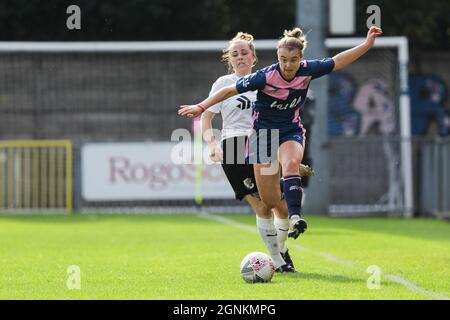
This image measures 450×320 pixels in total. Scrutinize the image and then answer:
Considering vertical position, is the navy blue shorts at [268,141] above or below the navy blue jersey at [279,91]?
below

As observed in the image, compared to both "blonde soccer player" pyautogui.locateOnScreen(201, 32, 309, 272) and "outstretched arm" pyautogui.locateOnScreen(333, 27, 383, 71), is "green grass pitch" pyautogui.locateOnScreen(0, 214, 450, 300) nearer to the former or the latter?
"blonde soccer player" pyautogui.locateOnScreen(201, 32, 309, 272)

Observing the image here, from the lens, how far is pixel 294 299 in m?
8.70

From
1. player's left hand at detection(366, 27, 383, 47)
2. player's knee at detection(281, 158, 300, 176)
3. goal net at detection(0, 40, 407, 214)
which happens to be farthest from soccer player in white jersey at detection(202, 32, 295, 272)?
goal net at detection(0, 40, 407, 214)

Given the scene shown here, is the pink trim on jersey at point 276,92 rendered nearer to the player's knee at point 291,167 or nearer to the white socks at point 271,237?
the player's knee at point 291,167

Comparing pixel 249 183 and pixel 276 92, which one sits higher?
pixel 276 92

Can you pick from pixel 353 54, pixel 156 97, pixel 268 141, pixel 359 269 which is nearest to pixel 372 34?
pixel 353 54

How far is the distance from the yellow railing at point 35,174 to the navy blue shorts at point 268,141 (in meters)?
14.5

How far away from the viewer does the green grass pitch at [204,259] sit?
936cm

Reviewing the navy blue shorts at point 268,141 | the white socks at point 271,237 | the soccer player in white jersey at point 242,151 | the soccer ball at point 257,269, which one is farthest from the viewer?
the soccer player in white jersey at point 242,151

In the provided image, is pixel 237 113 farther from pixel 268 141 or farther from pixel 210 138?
pixel 268 141

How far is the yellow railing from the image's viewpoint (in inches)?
978

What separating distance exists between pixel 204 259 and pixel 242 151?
168 centimetres

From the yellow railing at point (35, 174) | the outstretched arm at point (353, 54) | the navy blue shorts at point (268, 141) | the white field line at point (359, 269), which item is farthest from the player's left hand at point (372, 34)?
the yellow railing at point (35, 174)

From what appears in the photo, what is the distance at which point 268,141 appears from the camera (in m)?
10.8
